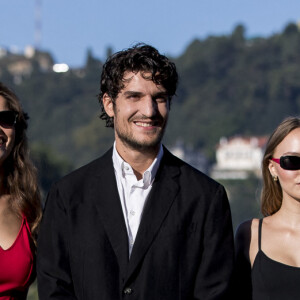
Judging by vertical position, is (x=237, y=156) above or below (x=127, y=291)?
above

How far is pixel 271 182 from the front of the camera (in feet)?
14.5

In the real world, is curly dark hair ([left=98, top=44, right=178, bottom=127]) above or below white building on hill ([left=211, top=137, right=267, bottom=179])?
below

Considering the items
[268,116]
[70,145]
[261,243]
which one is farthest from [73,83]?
[261,243]

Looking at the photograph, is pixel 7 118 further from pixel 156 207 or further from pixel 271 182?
pixel 271 182

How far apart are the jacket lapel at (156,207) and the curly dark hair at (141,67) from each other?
1.07ft

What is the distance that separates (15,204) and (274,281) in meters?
1.25

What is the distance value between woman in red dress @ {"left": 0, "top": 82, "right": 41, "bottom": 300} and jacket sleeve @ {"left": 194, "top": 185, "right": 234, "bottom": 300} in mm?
808

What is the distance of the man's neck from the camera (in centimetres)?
408

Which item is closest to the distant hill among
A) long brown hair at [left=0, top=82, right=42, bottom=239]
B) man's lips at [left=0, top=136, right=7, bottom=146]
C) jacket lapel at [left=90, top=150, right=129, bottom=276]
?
long brown hair at [left=0, top=82, right=42, bottom=239]

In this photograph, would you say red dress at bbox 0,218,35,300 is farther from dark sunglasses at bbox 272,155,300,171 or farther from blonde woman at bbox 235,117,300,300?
dark sunglasses at bbox 272,155,300,171

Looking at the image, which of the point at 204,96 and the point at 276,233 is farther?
the point at 204,96

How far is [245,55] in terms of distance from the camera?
6122 inches

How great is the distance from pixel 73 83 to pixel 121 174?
14712 centimetres

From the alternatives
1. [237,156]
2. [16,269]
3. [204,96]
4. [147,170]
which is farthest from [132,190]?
[204,96]
